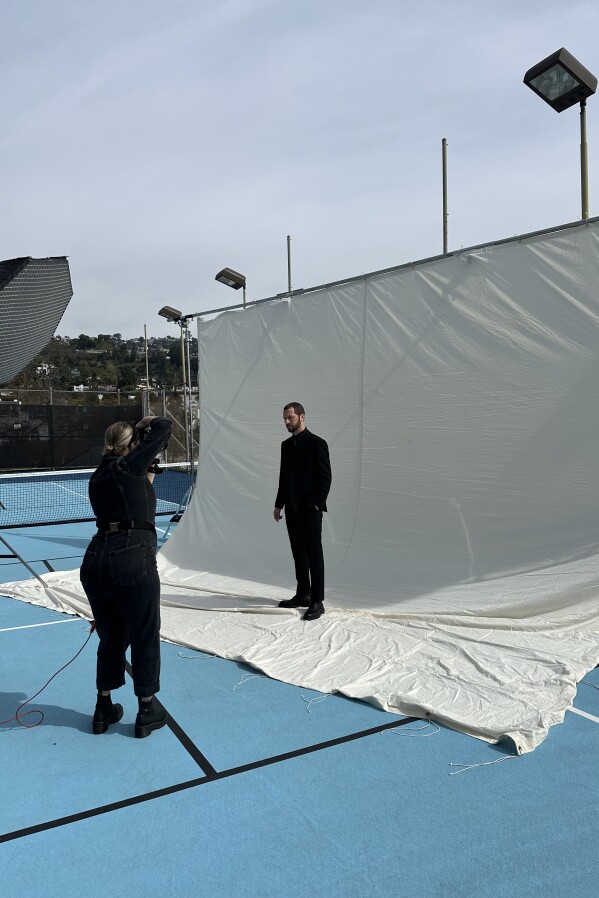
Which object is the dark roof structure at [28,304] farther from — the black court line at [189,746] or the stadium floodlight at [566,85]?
the stadium floodlight at [566,85]

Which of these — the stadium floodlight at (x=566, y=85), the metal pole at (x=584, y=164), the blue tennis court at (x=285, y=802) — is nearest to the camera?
the blue tennis court at (x=285, y=802)

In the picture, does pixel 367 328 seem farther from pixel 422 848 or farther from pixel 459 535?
pixel 422 848

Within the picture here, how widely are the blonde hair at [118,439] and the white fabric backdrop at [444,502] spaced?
161 cm

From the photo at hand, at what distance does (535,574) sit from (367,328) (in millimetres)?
2322

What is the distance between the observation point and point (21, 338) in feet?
12.4

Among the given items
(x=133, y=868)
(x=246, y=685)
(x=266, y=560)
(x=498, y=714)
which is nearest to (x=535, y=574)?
(x=498, y=714)

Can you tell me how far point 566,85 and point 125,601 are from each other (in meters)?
4.13

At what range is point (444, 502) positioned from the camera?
4.87 metres

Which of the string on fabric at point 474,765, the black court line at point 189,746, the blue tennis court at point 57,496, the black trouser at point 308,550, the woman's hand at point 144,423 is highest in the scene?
the woman's hand at point 144,423

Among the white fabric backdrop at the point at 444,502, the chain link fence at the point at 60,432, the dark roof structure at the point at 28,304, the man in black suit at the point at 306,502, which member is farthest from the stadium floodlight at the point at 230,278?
the chain link fence at the point at 60,432

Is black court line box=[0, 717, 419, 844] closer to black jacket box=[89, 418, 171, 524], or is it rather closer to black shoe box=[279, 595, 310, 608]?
black jacket box=[89, 418, 171, 524]

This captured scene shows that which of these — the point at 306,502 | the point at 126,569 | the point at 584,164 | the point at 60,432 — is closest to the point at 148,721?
the point at 126,569

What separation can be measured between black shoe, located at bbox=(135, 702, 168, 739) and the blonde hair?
118 centimetres

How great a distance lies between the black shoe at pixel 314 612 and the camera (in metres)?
4.66
